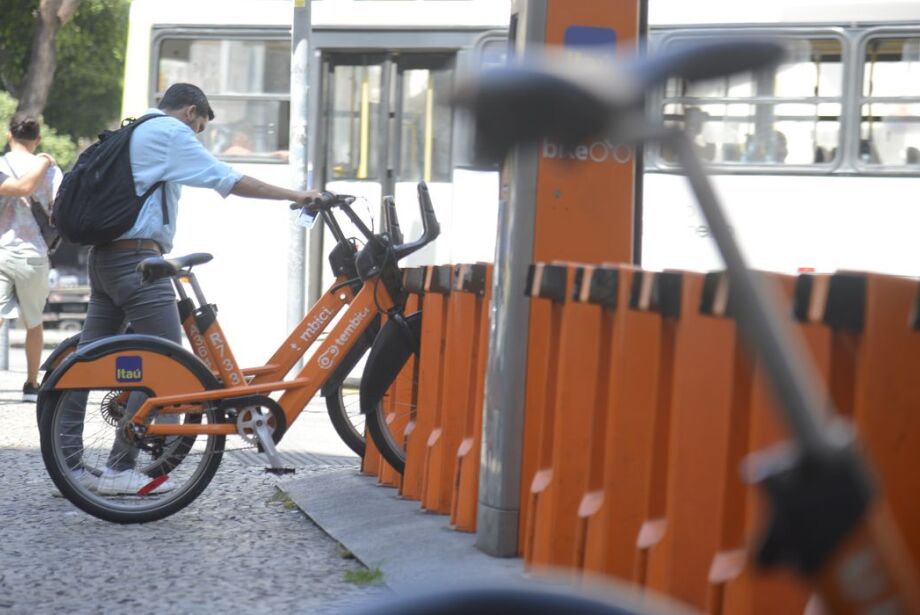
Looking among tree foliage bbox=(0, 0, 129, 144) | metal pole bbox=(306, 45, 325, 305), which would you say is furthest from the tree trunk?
metal pole bbox=(306, 45, 325, 305)

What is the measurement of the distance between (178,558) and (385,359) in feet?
4.62

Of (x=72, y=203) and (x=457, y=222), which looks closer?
(x=72, y=203)

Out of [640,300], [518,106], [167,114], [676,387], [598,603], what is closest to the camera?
[518,106]

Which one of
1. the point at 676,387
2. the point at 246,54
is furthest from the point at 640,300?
the point at 246,54

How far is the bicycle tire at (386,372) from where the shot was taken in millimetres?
6668

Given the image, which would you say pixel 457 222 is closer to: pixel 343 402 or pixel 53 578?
pixel 343 402

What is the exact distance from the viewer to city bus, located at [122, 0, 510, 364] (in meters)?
12.4

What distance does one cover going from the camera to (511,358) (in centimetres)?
537

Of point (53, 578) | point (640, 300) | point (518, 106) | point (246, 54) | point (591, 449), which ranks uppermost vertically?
point (246, 54)

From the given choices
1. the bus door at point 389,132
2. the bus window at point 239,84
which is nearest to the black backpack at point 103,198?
the bus door at point 389,132

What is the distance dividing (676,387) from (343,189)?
29.1ft

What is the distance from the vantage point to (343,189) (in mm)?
12672

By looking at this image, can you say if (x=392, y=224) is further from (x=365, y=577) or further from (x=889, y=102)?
(x=889, y=102)

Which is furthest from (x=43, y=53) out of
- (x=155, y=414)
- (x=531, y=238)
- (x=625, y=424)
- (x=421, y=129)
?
(x=625, y=424)
